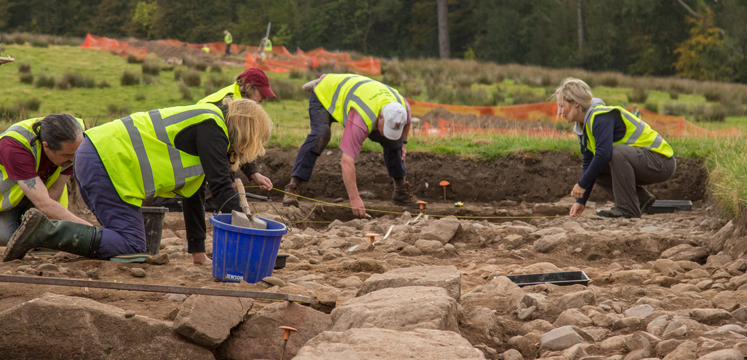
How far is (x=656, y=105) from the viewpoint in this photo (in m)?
16.4

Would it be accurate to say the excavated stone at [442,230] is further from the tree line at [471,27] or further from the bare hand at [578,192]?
the tree line at [471,27]

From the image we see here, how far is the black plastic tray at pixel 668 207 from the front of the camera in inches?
277

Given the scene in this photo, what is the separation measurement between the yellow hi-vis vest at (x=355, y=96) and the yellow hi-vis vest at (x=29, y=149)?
271 cm

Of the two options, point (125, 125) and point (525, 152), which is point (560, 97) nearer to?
point (525, 152)

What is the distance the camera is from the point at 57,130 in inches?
156

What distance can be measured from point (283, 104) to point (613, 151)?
9.90 metres

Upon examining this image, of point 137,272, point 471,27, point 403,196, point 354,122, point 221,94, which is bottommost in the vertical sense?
point 403,196

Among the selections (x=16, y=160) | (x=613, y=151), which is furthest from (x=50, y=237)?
(x=613, y=151)

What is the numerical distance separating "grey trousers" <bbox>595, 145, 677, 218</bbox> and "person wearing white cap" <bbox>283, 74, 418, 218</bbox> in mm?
2026

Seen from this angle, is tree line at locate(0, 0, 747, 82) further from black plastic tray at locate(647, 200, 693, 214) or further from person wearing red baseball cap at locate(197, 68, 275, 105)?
person wearing red baseball cap at locate(197, 68, 275, 105)

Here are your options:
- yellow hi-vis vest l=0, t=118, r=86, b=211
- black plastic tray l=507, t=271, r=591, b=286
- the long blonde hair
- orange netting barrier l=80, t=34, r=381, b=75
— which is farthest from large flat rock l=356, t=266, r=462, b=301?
orange netting barrier l=80, t=34, r=381, b=75

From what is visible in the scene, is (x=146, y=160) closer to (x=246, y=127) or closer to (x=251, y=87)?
(x=246, y=127)

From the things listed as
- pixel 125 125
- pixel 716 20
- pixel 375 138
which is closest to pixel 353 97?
pixel 375 138

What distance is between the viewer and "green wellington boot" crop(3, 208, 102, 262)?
3471 mm
